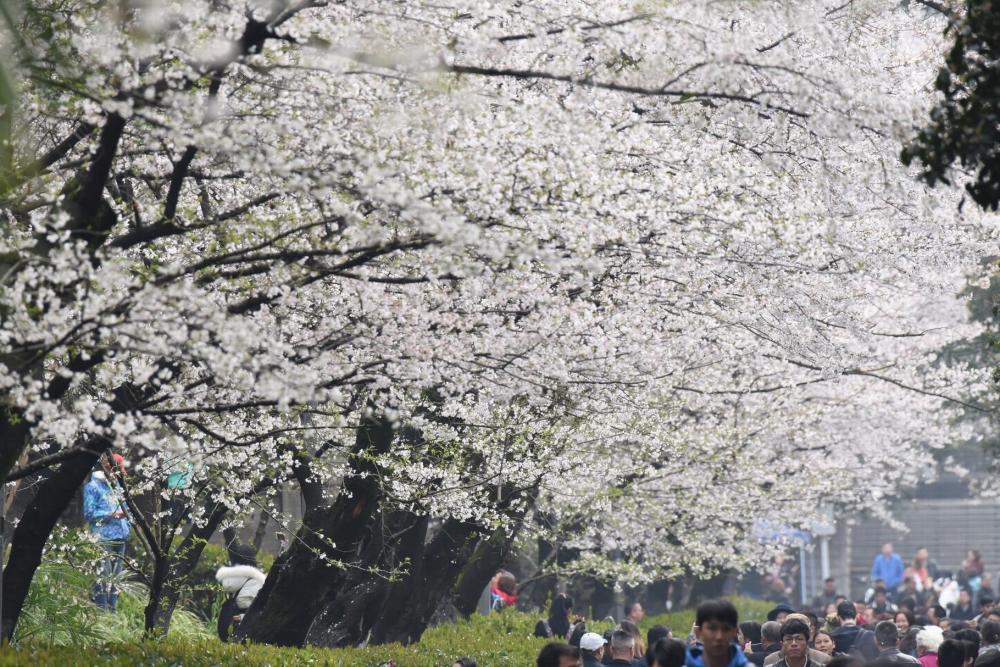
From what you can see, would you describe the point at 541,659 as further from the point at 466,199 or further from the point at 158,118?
the point at 158,118

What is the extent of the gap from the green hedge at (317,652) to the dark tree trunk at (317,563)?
Result: 89 centimetres

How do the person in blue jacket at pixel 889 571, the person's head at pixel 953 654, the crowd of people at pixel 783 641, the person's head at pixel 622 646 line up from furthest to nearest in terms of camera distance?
the person in blue jacket at pixel 889 571 → the person's head at pixel 622 646 → the person's head at pixel 953 654 → the crowd of people at pixel 783 641

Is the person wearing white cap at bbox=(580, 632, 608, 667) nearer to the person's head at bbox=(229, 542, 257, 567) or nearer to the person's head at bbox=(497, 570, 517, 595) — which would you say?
the person's head at bbox=(229, 542, 257, 567)

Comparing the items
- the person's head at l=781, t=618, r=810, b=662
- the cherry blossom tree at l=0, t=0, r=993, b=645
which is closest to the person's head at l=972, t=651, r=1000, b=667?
the person's head at l=781, t=618, r=810, b=662

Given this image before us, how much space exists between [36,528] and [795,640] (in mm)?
5793

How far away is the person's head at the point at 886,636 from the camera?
1345 centimetres

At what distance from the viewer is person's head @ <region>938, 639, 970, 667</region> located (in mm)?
10703

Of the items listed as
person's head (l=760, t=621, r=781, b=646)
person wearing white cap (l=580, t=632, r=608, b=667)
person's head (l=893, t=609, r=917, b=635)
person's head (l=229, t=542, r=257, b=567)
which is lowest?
person wearing white cap (l=580, t=632, r=608, b=667)

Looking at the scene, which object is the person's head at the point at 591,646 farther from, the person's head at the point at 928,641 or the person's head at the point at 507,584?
the person's head at the point at 507,584

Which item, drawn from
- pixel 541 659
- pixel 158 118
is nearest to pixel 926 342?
pixel 541 659

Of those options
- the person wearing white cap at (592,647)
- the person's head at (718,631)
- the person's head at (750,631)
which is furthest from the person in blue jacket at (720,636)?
the person's head at (750,631)

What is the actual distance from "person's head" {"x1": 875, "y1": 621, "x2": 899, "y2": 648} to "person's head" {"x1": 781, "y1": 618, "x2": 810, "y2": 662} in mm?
3298

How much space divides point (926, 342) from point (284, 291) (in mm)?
23582

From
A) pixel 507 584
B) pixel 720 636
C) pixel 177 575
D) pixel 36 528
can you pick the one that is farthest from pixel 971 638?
pixel 507 584
